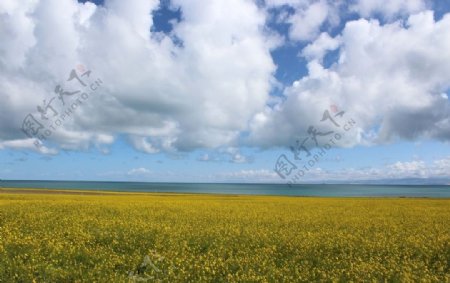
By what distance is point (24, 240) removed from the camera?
13664 millimetres

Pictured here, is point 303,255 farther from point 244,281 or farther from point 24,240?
point 24,240

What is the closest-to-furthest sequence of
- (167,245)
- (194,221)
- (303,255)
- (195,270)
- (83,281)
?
(83,281)
(195,270)
(303,255)
(167,245)
(194,221)

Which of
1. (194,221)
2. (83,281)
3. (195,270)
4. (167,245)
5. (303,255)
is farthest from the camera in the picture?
(194,221)

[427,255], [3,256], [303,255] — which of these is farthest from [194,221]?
[427,255]

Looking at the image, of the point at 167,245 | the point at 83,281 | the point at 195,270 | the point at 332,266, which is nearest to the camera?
the point at 83,281

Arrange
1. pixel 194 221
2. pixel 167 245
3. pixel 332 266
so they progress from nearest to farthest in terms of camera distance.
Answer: pixel 332 266, pixel 167 245, pixel 194 221

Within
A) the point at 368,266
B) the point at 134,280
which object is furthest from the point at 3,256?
the point at 368,266

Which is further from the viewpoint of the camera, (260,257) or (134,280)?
(260,257)

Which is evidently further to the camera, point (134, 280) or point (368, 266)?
point (368, 266)

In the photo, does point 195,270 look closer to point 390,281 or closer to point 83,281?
point 83,281

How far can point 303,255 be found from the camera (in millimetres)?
13008

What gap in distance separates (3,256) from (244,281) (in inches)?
302

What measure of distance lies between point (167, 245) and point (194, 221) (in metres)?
6.28

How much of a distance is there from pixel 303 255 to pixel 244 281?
3.86m
